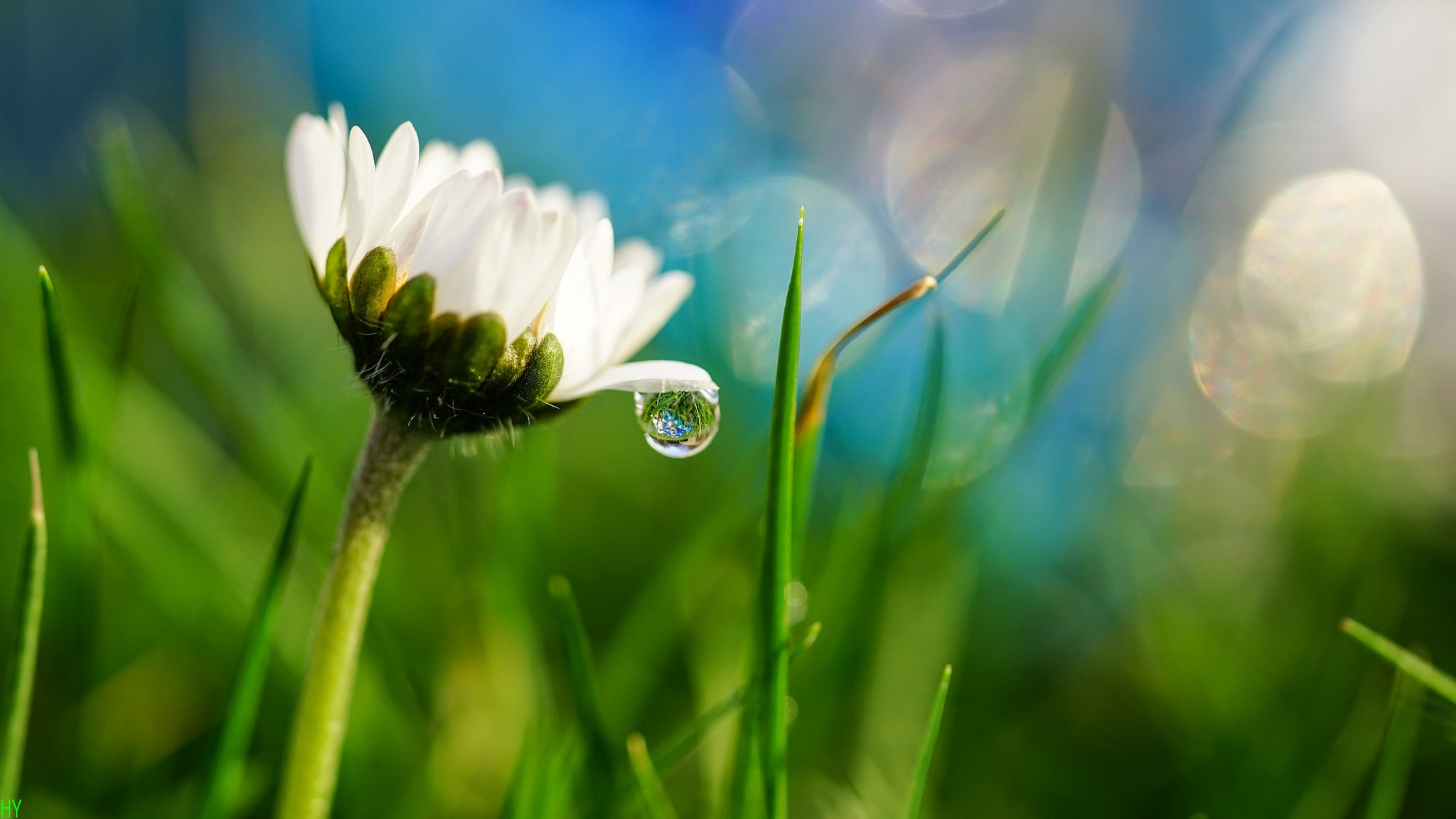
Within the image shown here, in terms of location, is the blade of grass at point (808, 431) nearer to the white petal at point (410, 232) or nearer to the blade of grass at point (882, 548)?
the blade of grass at point (882, 548)

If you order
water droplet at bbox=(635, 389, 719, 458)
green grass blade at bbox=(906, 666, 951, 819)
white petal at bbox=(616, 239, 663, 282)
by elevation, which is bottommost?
green grass blade at bbox=(906, 666, 951, 819)

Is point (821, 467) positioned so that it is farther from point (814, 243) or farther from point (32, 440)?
point (32, 440)

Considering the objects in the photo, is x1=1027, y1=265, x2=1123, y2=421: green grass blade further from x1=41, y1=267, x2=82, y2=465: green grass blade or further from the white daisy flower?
x1=41, y1=267, x2=82, y2=465: green grass blade

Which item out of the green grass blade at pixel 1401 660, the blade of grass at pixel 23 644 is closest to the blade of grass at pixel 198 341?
the blade of grass at pixel 23 644

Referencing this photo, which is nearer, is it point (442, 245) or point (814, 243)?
point (442, 245)

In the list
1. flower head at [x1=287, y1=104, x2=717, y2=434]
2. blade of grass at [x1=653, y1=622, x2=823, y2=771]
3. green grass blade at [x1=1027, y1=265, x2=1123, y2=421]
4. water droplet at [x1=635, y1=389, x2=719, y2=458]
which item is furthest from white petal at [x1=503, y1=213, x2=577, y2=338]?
green grass blade at [x1=1027, y1=265, x2=1123, y2=421]

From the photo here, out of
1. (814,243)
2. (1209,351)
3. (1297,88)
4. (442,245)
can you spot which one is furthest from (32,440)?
(1297,88)
